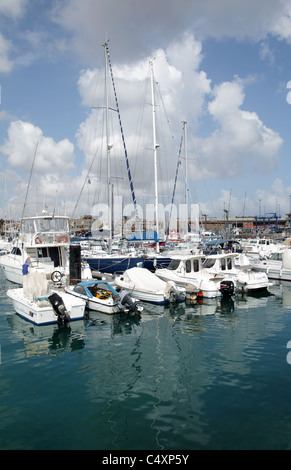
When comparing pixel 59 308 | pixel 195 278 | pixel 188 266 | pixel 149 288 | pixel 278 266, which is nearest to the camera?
pixel 59 308

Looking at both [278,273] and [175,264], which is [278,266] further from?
[175,264]

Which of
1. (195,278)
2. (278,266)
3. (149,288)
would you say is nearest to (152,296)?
(149,288)

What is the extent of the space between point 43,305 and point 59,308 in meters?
1.22

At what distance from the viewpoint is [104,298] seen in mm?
19516

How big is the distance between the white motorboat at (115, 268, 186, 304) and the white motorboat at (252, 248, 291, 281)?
1513 cm

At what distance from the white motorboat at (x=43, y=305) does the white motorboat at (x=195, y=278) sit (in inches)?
366

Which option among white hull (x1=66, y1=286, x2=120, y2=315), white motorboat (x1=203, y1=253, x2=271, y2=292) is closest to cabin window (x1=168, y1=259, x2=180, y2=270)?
white motorboat (x1=203, y1=253, x2=271, y2=292)

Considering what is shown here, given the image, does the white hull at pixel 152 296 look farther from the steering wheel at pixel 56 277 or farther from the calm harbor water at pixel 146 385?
the steering wheel at pixel 56 277

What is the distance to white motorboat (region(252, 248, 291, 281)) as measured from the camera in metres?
31.3
